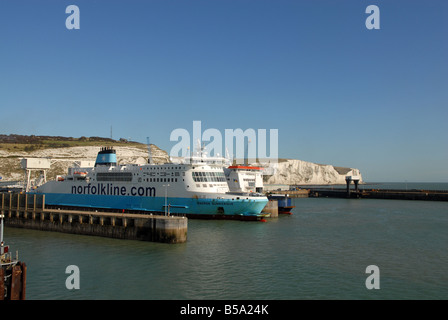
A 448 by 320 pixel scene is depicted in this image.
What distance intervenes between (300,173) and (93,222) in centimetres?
15824

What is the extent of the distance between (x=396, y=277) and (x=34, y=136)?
17925cm

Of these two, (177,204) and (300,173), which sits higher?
(300,173)

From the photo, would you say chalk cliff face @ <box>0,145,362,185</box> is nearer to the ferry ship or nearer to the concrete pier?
the ferry ship

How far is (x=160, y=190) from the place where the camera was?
45.8 meters

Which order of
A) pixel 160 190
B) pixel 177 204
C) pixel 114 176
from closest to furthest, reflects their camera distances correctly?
pixel 177 204 < pixel 160 190 < pixel 114 176

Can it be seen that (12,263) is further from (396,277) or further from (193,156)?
(193,156)

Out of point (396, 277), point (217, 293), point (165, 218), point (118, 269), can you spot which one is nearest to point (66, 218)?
point (165, 218)

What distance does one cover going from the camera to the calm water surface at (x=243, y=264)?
17062 millimetres

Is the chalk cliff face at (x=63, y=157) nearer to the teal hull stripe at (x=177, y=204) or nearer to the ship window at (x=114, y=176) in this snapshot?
the teal hull stripe at (x=177, y=204)

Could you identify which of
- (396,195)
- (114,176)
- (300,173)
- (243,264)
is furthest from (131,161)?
(243,264)

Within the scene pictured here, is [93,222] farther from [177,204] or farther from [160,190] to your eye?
[160,190]

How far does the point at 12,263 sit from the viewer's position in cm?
1483

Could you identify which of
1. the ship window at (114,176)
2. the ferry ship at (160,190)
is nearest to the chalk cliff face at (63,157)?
the ferry ship at (160,190)

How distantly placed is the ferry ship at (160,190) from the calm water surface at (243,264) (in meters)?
7.51
